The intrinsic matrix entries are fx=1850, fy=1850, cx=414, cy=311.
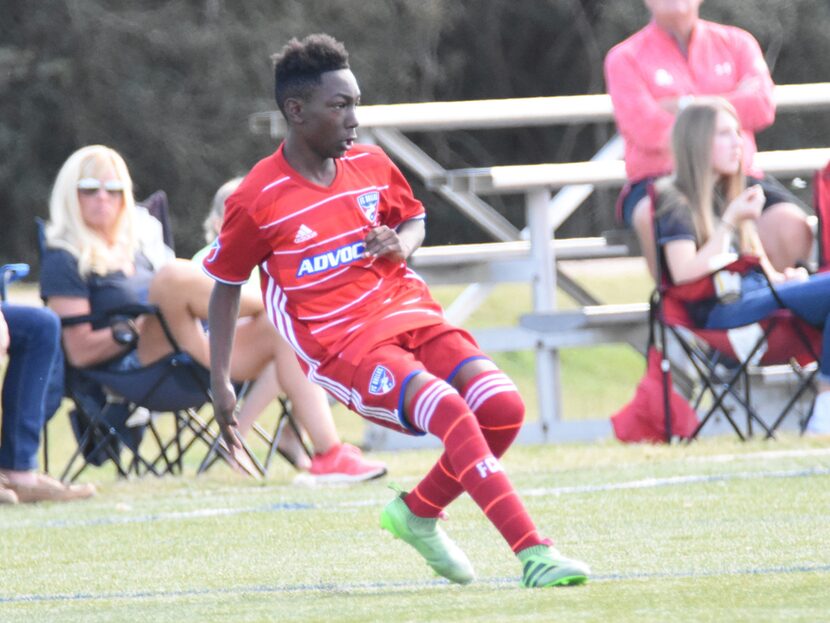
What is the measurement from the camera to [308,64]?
530 centimetres

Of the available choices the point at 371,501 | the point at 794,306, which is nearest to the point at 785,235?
the point at 794,306

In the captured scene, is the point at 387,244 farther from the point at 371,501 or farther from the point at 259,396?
the point at 259,396

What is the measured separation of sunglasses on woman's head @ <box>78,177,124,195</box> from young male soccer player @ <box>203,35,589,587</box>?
3490 millimetres

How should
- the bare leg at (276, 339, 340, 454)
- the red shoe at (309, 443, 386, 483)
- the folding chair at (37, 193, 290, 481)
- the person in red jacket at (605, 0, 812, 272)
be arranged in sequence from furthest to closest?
the person in red jacket at (605, 0, 812, 272)
the folding chair at (37, 193, 290, 481)
the bare leg at (276, 339, 340, 454)
the red shoe at (309, 443, 386, 483)

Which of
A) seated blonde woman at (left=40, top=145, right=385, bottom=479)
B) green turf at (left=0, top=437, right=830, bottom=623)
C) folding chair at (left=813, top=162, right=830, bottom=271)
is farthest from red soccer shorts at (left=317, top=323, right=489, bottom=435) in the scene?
folding chair at (left=813, top=162, right=830, bottom=271)

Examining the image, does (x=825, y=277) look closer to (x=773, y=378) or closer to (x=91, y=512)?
(x=773, y=378)

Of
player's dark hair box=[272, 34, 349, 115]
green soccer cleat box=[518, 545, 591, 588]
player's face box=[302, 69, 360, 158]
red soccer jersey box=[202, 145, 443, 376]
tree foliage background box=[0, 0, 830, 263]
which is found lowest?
tree foliage background box=[0, 0, 830, 263]

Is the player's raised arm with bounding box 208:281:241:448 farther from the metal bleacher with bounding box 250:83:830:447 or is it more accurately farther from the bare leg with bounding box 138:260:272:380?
the metal bleacher with bounding box 250:83:830:447

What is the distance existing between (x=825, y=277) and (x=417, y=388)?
4126mm

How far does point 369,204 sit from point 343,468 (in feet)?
9.15

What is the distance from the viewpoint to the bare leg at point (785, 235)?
9328mm

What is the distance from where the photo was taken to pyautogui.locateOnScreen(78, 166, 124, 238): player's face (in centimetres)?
875

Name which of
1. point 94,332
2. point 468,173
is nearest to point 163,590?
point 94,332

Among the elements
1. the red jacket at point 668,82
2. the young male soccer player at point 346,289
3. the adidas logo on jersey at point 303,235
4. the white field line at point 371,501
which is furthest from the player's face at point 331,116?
the red jacket at point 668,82
